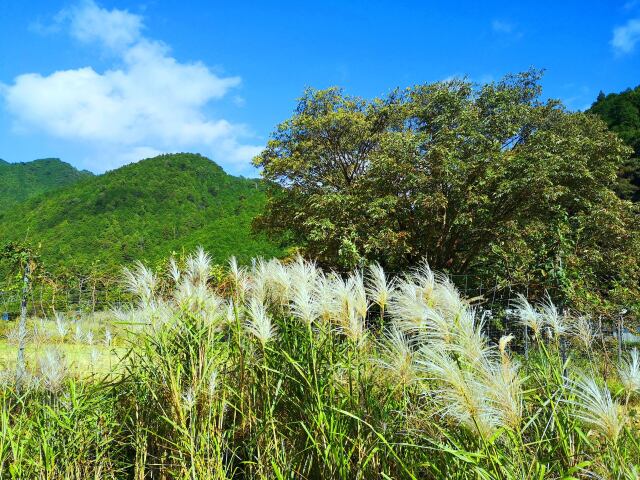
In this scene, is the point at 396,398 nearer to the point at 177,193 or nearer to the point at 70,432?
the point at 70,432

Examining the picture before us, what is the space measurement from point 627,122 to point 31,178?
77.9m

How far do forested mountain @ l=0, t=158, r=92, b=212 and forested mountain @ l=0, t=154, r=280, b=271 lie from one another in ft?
49.5

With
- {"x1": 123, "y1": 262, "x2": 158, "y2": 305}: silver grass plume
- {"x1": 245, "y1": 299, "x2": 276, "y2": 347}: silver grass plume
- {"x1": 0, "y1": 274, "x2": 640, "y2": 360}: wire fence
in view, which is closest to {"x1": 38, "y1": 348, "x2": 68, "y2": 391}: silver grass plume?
{"x1": 0, "y1": 274, "x2": 640, "y2": 360}: wire fence

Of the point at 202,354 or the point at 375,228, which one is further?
the point at 375,228

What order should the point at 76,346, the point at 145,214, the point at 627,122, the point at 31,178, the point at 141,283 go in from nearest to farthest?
1. the point at 141,283
2. the point at 76,346
3. the point at 627,122
4. the point at 145,214
5. the point at 31,178

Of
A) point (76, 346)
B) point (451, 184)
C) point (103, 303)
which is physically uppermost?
point (451, 184)

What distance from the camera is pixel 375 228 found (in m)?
11.9

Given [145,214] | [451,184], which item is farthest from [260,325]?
[145,214]

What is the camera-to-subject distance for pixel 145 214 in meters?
43.6

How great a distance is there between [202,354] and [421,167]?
35.6 ft

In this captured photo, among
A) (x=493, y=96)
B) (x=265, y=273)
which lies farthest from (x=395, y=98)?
(x=265, y=273)

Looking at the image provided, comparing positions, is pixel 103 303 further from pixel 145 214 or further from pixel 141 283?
pixel 145 214

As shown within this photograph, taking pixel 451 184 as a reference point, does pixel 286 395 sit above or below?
below

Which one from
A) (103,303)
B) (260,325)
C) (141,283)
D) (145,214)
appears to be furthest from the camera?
(145,214)
